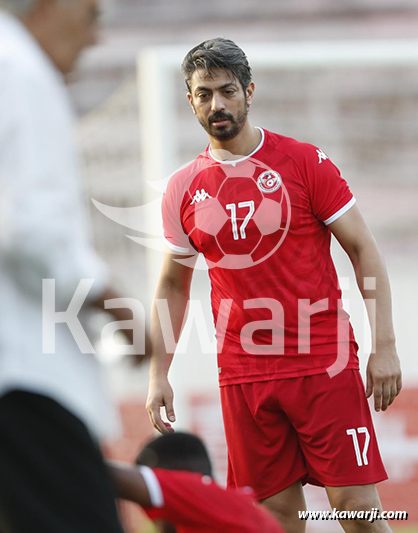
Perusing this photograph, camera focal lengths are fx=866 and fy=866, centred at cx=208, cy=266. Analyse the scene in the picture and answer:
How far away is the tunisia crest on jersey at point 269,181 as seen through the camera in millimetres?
3082

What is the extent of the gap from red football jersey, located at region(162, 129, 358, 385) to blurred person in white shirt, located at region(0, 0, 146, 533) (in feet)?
4.31

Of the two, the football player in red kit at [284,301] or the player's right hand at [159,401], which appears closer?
the football player in red kit at [284,301]

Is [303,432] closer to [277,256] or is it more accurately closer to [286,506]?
[286,506]

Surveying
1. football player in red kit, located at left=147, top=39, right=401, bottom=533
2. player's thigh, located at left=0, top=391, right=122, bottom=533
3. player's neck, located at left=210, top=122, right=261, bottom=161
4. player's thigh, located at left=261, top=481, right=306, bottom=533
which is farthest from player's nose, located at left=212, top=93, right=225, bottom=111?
player's thigh, located at left=0, top=391, right=122, bottom=533

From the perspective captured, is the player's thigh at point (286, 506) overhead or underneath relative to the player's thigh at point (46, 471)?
underneath

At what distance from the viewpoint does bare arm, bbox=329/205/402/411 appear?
9.77 ft

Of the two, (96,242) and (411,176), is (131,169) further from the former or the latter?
(411,176)

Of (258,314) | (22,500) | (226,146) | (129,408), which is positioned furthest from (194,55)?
(129,408)

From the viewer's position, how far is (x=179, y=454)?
2.66 metres

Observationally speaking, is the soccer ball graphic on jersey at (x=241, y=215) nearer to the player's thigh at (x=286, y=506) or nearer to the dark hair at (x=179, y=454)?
the dark hair at (x=179, y=454)

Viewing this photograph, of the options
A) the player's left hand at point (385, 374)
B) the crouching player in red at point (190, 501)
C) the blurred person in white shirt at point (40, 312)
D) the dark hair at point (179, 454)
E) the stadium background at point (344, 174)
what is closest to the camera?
the blurred person in white shirt at point (40, 312)

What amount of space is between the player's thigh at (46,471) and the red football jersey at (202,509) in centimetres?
46

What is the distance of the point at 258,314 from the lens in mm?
3072

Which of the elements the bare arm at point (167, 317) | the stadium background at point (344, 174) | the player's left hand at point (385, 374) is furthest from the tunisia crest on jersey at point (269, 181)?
the stadium background at point (344, 174)
